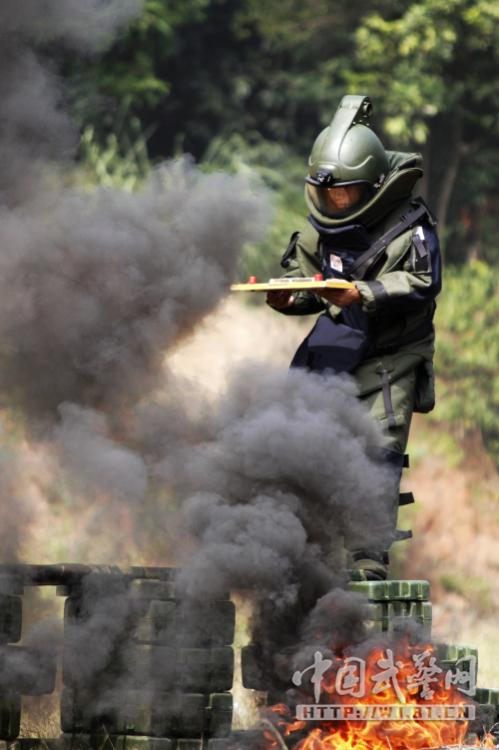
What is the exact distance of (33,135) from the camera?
6527mm

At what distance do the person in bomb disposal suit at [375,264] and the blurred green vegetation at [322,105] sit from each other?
685 centimetres

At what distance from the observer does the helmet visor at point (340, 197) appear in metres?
6.53

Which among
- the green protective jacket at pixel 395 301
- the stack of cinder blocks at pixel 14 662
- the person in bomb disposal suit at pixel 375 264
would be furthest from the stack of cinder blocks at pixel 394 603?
the stack of cinder blocks at pixel 14 662

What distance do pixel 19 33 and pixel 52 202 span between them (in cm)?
72

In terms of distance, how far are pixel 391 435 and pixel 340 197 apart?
40.7 inches

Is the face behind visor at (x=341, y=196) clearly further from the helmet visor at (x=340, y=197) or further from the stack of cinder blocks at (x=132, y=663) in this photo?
the stack of cinder blocks at (x=132, y=663)

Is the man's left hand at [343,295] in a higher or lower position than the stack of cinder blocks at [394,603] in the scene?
higher

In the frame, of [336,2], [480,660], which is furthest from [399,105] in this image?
[480,660]

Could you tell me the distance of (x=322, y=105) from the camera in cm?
1803

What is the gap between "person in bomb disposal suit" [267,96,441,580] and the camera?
6484 millimetres

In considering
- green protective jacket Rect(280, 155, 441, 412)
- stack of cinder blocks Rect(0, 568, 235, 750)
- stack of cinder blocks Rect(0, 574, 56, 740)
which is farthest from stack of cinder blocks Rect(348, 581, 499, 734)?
stack of cinder blocks Rect(0, 574, 56, 740)

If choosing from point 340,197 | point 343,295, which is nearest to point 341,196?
point 340,197

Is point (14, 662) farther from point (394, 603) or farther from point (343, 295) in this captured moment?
point (343, 295)

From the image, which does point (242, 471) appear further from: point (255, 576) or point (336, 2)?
point (336, 2)
